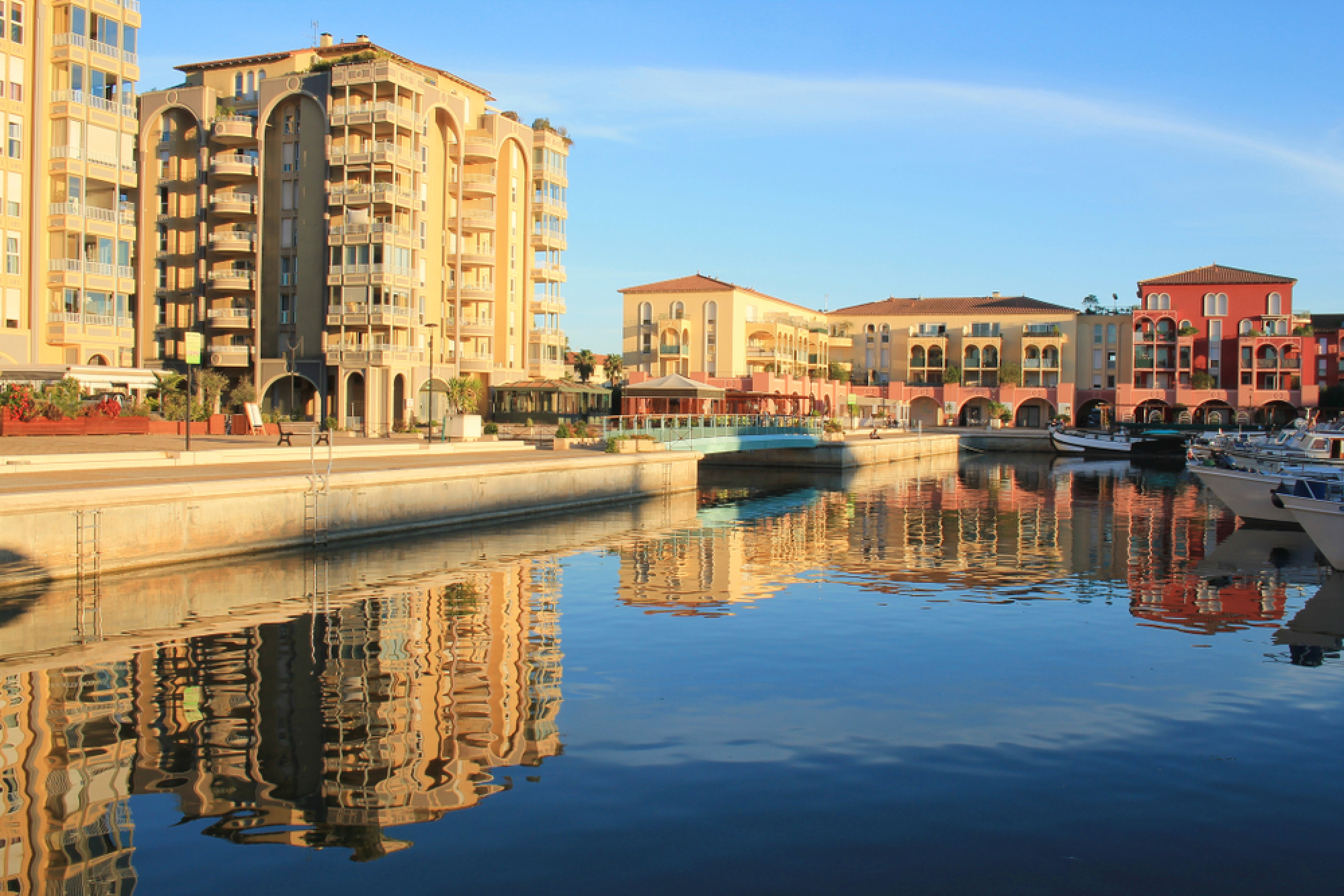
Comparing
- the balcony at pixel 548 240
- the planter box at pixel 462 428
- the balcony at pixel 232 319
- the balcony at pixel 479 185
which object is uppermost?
the balcony at pixel 479 185

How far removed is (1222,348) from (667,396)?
229 feet

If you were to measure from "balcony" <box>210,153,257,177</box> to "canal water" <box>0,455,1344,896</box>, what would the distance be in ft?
148

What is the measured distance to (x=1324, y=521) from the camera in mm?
24281

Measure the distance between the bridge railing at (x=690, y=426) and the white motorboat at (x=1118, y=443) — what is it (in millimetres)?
38349

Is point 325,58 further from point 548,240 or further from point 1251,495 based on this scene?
point 1251,495

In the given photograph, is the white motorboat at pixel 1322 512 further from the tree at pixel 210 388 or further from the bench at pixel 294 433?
the tree at pixel 210 388

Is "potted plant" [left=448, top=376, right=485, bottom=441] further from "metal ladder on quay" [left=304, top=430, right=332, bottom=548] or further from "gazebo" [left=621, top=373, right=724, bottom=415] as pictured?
"metal ladder on quay" [left=304, top=430, right=332, bottom=548]

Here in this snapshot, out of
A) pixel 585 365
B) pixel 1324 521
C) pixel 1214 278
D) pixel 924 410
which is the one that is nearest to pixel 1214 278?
pixel 1214 278

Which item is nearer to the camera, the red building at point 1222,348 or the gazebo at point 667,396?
the gazebo at point 667,396

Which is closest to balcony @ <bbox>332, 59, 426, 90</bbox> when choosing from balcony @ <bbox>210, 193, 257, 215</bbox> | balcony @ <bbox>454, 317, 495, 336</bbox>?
balcony @ <bbox>210, 193, 257, 215</bbox>

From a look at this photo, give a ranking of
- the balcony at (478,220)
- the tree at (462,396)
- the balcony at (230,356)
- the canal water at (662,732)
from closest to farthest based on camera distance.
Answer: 1. the canal water at (662,732)
2. the tree at (462,396)
3. the balcony at (230,356)
4. the balcony at (478,220)

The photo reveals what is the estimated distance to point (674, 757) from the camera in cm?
1077

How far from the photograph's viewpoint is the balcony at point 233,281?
6228 cm

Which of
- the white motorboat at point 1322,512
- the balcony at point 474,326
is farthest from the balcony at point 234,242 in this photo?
the white motorboat at point 1322,512
